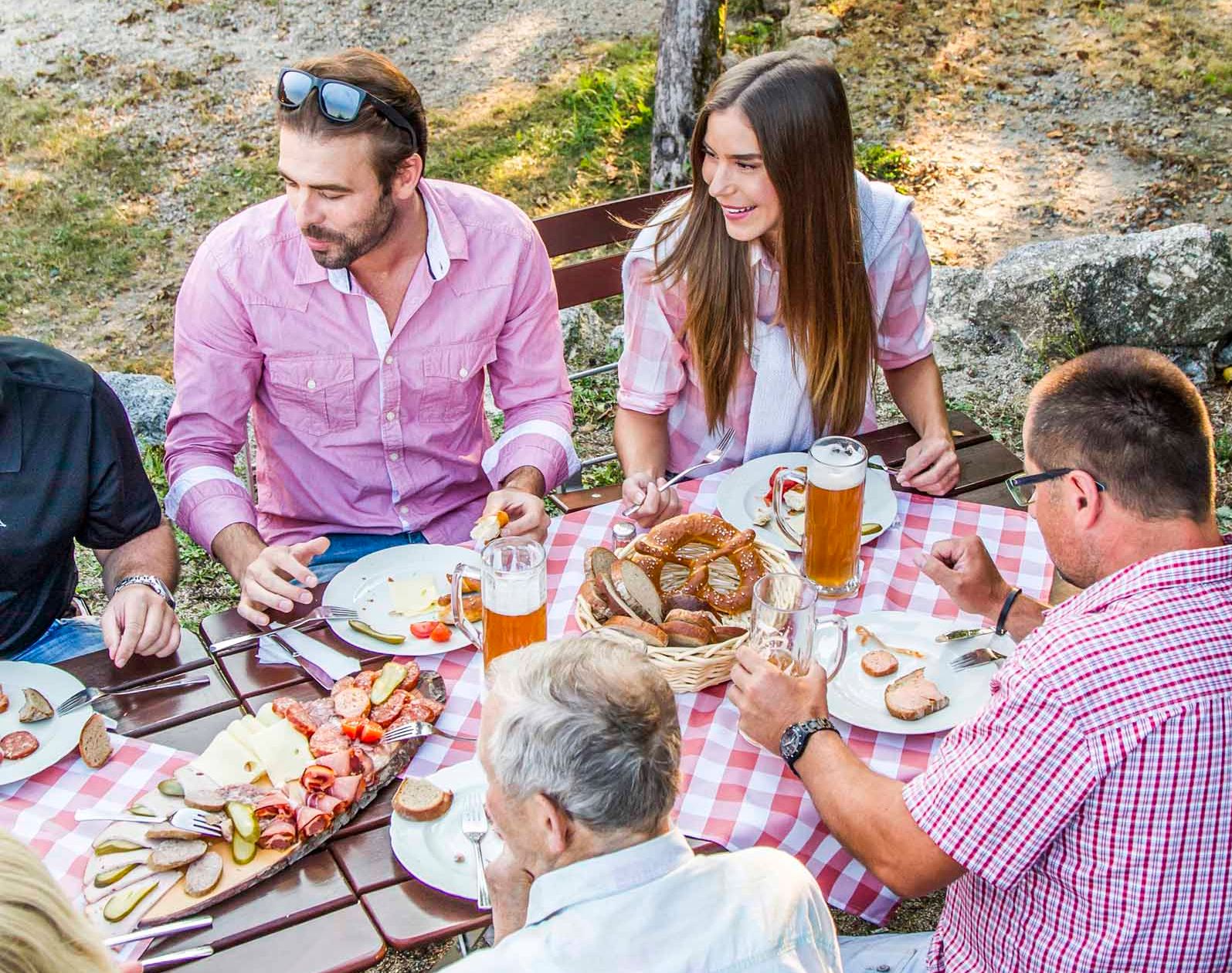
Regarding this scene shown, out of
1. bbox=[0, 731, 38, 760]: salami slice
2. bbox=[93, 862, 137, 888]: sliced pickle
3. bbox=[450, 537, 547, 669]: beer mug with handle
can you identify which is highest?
bbox=[450, 537, 547, 669]: beer mug with handle

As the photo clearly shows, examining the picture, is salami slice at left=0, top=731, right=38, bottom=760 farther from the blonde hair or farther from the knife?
the blonde hair

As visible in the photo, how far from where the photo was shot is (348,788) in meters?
2.16

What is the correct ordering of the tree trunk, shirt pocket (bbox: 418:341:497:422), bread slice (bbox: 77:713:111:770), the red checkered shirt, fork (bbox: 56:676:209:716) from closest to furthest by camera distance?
the red checkered shirt
bread slice (bbox: 77:713:111:770)
fork (bbox: 56:676:209:716)
shirt pocket (bbox: 418:341:497:422)
the tree trunk

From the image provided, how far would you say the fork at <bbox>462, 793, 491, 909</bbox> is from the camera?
6.56 feet

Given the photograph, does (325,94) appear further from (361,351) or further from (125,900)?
(125,900)

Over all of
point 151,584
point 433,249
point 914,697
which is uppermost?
point 433,249

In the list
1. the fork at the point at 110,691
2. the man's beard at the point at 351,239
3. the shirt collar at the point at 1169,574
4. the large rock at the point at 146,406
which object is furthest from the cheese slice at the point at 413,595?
the large rock at the point at 146,406

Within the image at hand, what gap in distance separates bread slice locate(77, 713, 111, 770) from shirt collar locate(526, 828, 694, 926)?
1.00m

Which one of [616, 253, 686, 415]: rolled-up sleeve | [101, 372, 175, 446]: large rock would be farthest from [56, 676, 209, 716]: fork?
[101, 372, 175, 446]: large rock

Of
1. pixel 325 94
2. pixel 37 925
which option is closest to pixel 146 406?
pixel 325 94

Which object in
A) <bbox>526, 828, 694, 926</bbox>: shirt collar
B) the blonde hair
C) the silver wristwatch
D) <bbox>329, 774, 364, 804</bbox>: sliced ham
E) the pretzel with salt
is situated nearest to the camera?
the blonde hair

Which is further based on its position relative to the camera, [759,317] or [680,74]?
[680,74]

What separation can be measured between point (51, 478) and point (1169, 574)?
2.48 metres

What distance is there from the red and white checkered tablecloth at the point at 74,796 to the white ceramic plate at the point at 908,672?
4.17 ft
